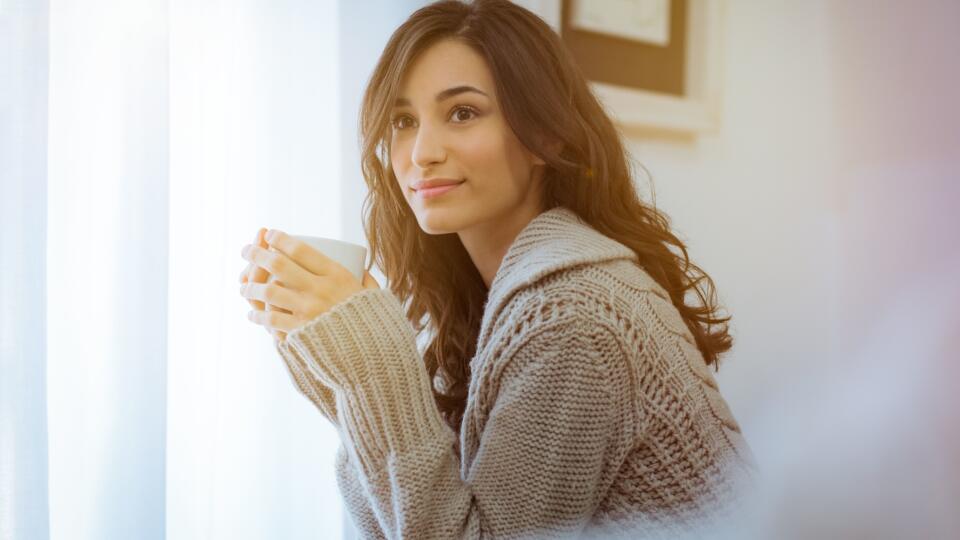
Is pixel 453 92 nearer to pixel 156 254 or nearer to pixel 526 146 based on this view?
pixel 526 146

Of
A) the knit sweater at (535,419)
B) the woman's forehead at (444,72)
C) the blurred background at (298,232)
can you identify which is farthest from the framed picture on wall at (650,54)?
the knit sweater at (535,419)

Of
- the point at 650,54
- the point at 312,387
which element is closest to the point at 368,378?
the point at 312,387

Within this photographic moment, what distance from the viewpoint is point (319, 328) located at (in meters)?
0.59

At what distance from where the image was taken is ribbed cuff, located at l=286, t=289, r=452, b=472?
23.2 inches

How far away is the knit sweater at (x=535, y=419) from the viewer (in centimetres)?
59

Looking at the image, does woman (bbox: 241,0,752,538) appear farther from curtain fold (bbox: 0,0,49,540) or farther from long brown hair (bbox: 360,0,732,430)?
curtain fold (bbox: 0,0,49,540)

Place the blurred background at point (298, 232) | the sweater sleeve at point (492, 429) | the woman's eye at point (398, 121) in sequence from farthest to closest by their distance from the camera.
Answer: the woman's eye at point (398, 121), the blurred background at point (298, 232), the sweater sleeve at point (492, 429)

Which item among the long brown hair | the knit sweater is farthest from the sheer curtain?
the knit sweater

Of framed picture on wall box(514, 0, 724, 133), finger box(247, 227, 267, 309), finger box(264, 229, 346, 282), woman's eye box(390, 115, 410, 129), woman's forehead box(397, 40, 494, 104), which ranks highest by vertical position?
framed picture on wall box(514, 0, 724, 133)

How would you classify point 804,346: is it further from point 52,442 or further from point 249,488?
point 52,442

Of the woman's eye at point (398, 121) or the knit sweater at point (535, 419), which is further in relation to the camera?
the woman's eye at point (398, 121)

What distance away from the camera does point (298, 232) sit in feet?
3.01

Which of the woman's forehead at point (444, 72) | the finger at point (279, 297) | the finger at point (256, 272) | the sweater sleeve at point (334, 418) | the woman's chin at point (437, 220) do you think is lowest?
the sweater sleeve at point (334, 418)

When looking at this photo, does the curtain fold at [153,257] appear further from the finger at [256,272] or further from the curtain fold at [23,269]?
the finger at [256,272]
